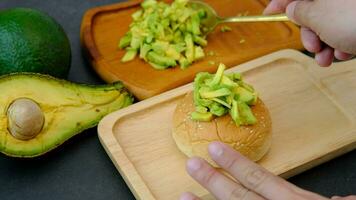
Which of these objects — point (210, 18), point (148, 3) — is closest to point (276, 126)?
point (210, 18)

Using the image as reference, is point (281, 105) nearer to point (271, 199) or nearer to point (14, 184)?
point (271, 199)

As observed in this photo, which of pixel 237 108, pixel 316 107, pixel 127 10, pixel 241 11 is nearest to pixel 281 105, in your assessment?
pixel 316 107

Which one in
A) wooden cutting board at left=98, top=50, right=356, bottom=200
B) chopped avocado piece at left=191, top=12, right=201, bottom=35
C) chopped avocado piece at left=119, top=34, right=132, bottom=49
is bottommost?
wooden cutting board at left=98, top=50, right=356, bottom=200

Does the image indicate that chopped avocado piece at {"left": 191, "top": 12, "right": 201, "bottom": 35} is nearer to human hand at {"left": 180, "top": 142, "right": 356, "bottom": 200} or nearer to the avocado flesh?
the avocado flesh

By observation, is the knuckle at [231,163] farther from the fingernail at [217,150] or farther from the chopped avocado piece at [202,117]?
the chopped avocado piece at [202,117]

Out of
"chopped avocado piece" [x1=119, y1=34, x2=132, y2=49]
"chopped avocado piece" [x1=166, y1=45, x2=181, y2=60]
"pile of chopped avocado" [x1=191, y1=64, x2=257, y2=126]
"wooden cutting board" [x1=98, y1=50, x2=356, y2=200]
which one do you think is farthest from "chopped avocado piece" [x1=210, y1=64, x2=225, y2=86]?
"chopped avocado piece" [x1=119, y1=34, x2=132, y2=49]

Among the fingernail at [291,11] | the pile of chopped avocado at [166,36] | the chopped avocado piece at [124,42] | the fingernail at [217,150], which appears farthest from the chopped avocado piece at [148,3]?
the fingernail at [217,150]

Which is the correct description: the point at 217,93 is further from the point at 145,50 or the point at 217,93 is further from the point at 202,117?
the point at 145,50
